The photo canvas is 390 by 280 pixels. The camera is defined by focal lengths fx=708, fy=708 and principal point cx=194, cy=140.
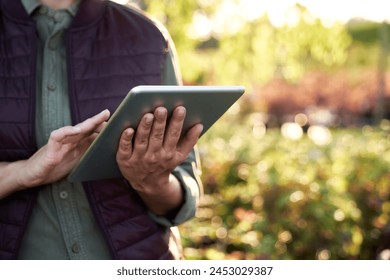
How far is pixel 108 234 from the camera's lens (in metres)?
1.54

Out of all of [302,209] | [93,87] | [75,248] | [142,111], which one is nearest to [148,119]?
[142,111]

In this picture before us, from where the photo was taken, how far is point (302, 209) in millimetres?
3561

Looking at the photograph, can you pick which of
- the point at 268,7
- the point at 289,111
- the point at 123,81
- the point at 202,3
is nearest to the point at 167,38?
the point at 123,81

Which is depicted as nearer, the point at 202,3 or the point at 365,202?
the point at 365,202

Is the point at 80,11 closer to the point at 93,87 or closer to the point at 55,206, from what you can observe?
the point at 93,87

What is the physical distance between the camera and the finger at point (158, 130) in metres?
1.33

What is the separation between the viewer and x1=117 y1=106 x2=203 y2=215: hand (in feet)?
4.49

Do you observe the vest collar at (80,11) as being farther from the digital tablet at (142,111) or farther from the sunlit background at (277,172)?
the sunlit background at (277,172)

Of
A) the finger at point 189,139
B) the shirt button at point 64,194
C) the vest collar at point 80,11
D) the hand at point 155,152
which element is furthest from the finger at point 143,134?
the vest collar at point 80,11

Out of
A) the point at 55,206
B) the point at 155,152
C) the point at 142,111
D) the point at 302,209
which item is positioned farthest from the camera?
the point at 302,209

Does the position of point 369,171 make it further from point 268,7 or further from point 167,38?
point 167,38

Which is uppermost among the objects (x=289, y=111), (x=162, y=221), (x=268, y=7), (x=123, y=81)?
(x=123, y=81)

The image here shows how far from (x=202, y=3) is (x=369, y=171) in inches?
105

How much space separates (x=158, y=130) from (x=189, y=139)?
119 mm
